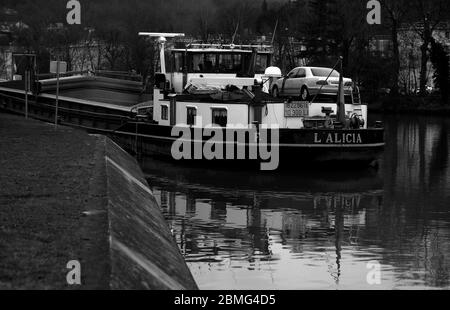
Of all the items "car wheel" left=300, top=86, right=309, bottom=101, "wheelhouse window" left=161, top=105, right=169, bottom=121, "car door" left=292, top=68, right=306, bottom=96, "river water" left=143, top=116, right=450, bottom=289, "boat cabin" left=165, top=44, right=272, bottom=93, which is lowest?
"river water" left=143, top=116, right=450, bottom=289

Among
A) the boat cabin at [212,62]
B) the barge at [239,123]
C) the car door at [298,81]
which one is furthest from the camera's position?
the car door at [298,81]

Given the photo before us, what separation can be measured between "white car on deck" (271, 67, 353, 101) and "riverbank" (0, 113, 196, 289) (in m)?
18.5

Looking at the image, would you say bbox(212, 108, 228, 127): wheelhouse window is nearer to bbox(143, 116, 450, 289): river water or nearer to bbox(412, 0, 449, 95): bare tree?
bbox(143, 116, 450, 289): river water

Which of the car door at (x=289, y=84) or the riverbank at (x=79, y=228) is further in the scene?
the car door at (x=289, y=84)

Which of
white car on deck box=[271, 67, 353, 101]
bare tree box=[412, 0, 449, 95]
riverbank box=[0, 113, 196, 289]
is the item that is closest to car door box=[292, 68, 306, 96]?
white car on deck box=[271, 67, 353, 101]

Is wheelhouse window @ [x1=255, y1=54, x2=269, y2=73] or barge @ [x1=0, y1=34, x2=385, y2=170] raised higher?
wheelhouse window @ [x1=255, y1=54, x2=269, y2=73]

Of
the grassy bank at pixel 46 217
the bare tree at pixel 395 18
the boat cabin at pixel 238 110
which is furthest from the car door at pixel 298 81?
the bare tree at pixel 395 18

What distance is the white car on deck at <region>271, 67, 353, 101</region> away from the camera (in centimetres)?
4324

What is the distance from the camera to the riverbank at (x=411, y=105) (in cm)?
8200

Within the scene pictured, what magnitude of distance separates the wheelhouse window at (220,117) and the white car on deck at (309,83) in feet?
20.6

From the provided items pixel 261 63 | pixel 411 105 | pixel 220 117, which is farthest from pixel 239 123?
pixel 411 105

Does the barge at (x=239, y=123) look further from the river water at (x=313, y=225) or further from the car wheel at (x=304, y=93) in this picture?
the car wheel at (x=304, y=93)
